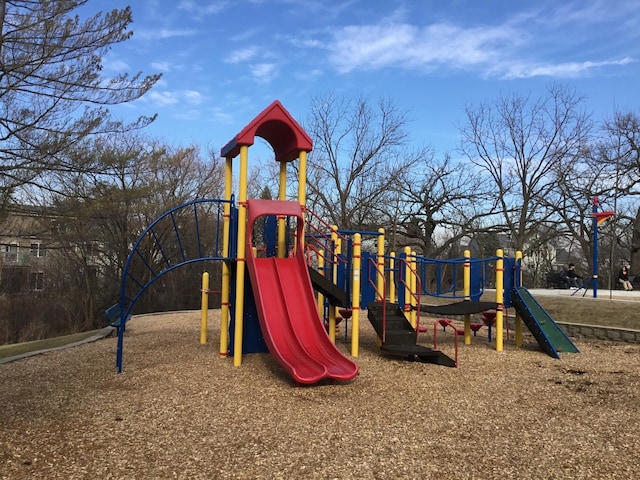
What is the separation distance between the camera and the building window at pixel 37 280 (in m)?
23.4

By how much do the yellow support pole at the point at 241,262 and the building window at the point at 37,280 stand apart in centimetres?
1978

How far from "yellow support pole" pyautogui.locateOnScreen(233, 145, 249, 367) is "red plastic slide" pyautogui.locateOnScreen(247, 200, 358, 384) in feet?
Result: 0.35

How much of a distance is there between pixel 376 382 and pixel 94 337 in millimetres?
6399

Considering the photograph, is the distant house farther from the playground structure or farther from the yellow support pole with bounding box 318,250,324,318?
the yellow support pole with bounding box 318,250,324,318

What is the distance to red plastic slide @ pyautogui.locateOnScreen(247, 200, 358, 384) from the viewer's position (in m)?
6.05

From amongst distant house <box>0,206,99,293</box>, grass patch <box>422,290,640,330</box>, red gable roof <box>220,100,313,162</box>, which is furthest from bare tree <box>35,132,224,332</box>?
grass patch <box>422,290,640,330</box>

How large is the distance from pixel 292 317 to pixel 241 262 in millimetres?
1117

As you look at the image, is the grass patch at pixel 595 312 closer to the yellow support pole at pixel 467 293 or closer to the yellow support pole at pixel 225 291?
the yellow support pole at pixel 467 293

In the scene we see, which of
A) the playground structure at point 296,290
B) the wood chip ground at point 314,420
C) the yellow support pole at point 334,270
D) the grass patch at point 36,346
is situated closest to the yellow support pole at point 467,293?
the playground structure at point 296,290

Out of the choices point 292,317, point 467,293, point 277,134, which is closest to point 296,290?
point 292,317

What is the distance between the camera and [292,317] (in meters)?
6.93

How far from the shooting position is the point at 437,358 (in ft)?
24.1

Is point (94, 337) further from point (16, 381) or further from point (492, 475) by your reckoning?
point (492, 475)

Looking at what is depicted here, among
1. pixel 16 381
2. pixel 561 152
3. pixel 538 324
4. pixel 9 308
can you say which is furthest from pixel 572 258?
pixel 16 381
